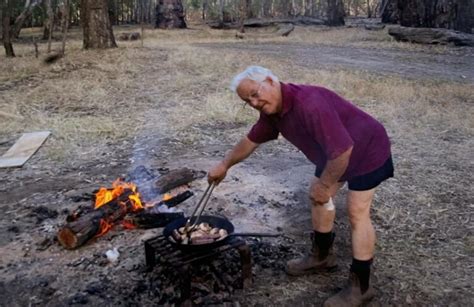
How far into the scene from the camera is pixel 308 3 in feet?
110

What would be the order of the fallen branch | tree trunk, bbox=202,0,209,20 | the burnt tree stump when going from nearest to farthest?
the fallen branch < the burnt tree stump < tree trunk, bbox=202,0,209,20

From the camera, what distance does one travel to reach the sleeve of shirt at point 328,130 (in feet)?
8.53

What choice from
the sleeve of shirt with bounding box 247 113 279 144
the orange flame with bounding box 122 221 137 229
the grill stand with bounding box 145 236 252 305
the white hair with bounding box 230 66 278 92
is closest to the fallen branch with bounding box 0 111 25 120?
the orange flame with bounding box 122 221 137 229

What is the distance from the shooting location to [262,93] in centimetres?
270

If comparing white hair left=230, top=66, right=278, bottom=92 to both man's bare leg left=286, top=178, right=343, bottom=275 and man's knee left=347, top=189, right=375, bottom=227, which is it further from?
man's bare leg left=286, top=178, right=343, bottom=275

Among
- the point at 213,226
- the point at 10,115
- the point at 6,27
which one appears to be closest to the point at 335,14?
the point at 6,27

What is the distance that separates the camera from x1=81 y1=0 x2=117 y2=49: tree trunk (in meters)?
12.9

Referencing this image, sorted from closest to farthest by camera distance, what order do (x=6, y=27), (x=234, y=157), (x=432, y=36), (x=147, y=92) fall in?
(x=234, y=157) < (x=147, y=92) < (x=6, y=27) < (x=432, y=36)

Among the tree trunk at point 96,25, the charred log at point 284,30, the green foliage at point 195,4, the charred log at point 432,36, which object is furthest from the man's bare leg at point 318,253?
the green foliage at point 195,4

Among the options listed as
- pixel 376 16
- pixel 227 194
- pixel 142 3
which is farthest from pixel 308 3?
pixel 227 194

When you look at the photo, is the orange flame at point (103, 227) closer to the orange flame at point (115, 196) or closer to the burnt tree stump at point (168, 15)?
the orange flame at point (115, 196)

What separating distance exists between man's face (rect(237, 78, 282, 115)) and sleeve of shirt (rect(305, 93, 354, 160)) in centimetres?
20

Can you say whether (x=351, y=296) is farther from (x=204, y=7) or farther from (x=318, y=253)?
(x=204, y=7)

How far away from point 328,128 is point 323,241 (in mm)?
→ 1053
